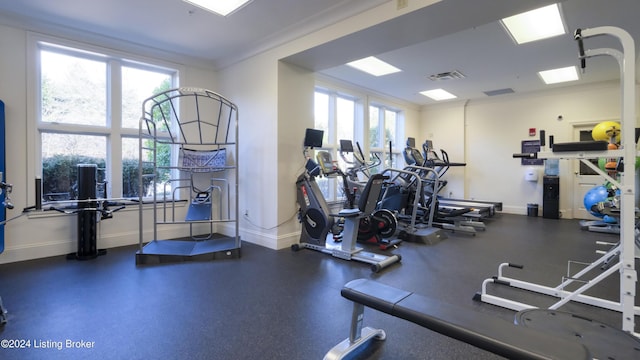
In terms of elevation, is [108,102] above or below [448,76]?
below

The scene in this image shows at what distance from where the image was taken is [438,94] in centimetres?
809

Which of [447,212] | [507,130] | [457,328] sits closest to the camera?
[457,328]

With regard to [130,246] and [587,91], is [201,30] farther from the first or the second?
[587,91]

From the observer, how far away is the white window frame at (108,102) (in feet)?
13.0

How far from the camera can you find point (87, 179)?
4.08 meters

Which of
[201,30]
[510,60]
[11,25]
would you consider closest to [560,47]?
[510,60]

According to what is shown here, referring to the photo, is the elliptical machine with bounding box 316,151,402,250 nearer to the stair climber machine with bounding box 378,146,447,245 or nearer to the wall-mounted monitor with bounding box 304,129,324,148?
the wall-mounted monitor with bounding box 304,129,324,148

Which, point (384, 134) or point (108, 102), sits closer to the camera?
point (108, 102)

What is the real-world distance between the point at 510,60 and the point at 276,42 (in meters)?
3.99

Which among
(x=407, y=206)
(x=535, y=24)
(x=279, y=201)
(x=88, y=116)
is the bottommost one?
(x=407, y=206)

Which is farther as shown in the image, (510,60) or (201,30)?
(510,60)

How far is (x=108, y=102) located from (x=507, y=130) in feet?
28.4

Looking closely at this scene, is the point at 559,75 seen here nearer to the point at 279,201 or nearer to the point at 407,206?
the point at 407,206

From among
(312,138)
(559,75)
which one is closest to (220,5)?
(312,138)
